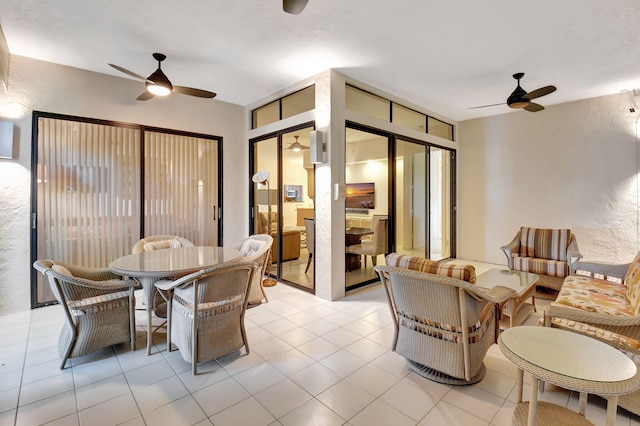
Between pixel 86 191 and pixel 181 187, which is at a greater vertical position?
pixel 181 187

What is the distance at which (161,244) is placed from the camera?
3824 mm

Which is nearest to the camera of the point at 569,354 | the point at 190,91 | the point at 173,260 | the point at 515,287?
the point at 569,354

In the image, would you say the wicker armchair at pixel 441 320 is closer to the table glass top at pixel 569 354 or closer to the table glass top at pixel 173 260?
the table glass top at pixel 569 354

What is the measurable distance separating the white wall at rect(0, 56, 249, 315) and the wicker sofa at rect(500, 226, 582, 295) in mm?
5163

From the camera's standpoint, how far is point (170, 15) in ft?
9.09

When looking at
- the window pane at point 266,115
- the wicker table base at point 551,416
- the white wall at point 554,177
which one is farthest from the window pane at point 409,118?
the wicker table base at point 551,416

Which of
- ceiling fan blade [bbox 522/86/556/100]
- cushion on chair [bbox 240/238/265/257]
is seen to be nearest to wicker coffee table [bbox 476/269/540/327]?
ceiling fan blade [bbox 522/86/556/100]

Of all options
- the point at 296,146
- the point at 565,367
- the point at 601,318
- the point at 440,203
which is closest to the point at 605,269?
the point at 601,318

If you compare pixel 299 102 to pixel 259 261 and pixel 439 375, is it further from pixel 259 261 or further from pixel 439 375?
pixel 439 375

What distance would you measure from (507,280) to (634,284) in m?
1.04

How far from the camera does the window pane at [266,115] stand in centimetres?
499

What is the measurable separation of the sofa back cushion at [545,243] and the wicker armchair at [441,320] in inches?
110

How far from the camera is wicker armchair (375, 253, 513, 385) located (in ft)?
6.51

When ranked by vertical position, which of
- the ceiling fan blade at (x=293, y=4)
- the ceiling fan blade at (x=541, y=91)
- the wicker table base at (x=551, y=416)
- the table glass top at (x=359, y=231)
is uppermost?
the ceiling fan blade at (x=541, y=91)
